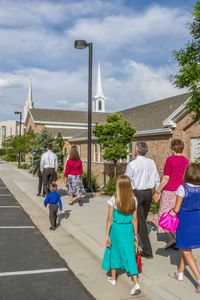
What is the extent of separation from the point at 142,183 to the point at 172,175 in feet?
1.95

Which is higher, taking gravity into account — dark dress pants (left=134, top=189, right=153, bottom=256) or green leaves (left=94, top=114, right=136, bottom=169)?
green leaves (left=94, top=114, right=136, bottom=169)

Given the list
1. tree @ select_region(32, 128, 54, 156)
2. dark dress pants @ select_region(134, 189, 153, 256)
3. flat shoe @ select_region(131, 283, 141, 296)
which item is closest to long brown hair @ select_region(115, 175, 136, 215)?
flat shoe @ select_region(131, 283, 141, 296)

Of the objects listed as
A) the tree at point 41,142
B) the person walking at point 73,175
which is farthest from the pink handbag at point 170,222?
the tree at point 41,142

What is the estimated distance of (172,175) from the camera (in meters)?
5.82

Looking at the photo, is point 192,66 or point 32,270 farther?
point 192,66

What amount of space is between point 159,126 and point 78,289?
1446 centimetres

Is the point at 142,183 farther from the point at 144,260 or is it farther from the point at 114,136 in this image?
the point at 114,136

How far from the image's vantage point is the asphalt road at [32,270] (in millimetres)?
4582

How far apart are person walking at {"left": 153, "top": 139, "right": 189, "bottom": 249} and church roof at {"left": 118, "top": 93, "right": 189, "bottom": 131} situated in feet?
41.6

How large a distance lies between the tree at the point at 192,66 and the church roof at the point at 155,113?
9259mm

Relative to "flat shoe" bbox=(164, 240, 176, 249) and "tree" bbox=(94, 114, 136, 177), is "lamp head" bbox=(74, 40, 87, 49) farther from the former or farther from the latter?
"flat shoe" bbox=(164, 240, 176, 249)

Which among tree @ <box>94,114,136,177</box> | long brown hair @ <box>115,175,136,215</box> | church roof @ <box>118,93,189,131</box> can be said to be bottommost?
long brown hair @ <box>115,175,136,215</box>

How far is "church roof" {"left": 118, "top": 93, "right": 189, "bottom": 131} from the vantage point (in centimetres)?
1976

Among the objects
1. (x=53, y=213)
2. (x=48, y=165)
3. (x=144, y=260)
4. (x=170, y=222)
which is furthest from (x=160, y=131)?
(x=170, y=222)
